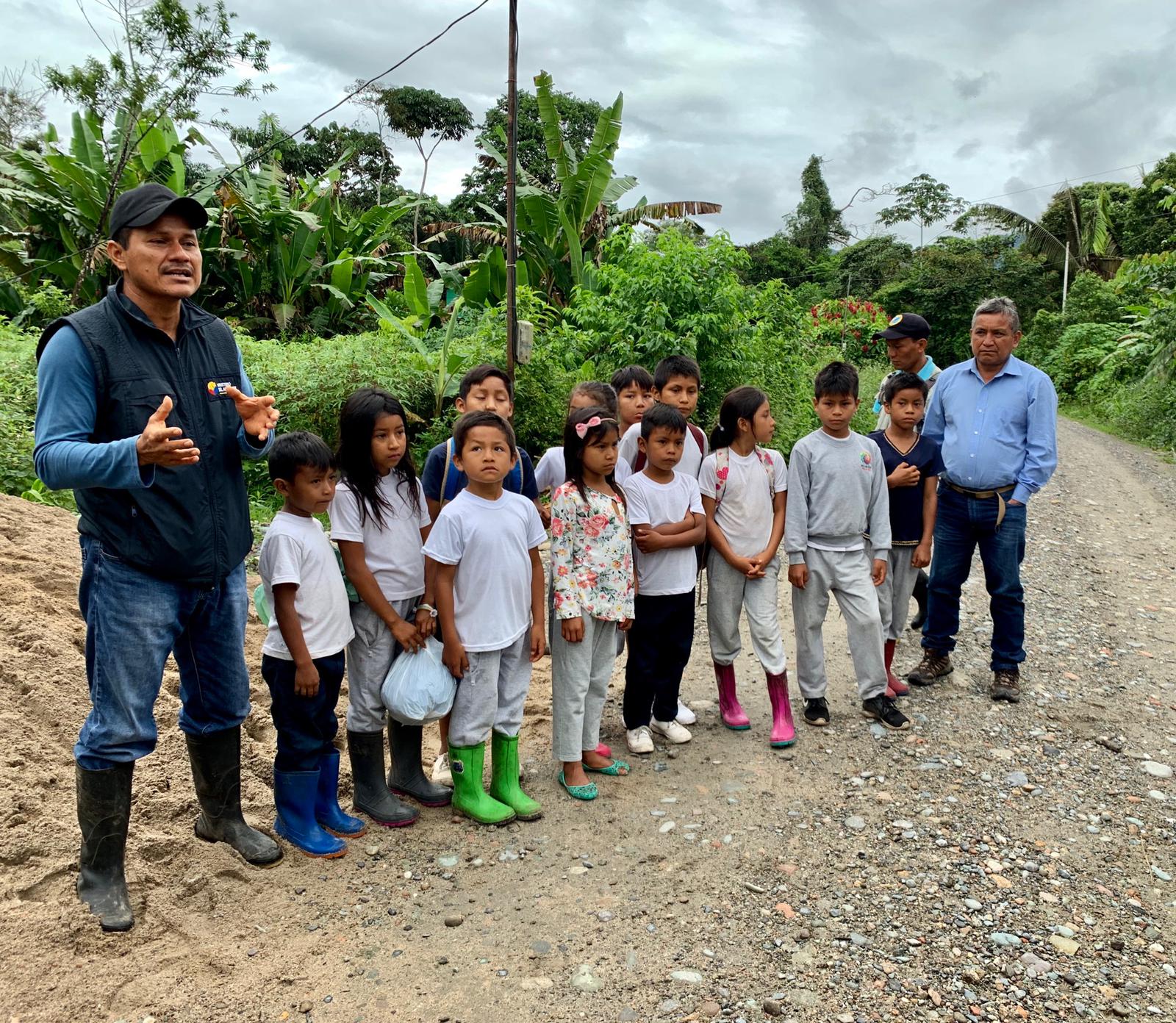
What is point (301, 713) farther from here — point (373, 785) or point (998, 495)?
point (998, 495)

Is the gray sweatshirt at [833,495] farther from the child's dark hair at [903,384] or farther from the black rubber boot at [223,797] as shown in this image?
the black rubber boot at [223,797]

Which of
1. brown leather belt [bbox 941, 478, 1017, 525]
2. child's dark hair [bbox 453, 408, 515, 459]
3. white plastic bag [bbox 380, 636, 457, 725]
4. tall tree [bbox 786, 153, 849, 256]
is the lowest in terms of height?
white plastic bag [bbox 380, 636, 457, 725]

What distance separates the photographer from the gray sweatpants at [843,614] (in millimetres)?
4215

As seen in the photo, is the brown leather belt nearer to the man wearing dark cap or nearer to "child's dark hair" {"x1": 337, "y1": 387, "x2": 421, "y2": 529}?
"child's dark hair" {"x1": 337, "y1": 387, "x2": 421, "y2": 529}

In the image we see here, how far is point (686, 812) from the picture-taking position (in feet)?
11.6

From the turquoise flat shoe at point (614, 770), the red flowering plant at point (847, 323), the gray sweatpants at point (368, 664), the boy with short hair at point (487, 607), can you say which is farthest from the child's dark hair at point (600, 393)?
the red flowering plant at point (847, 323)

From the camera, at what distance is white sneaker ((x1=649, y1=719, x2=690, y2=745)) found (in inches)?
164

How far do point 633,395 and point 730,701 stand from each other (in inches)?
64.0

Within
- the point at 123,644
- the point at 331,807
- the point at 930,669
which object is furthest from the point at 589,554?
the point at 930,669

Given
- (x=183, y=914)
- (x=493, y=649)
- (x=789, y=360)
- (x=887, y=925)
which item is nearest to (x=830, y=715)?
(x=887, y=925)

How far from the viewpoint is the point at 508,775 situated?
11.6 feet

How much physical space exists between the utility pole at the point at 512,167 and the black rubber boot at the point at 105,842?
14.4 ft

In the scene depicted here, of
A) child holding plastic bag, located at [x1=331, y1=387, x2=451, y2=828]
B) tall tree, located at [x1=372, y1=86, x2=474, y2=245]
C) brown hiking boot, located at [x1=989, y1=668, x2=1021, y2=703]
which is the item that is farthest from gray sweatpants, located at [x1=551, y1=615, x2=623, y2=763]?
tall tree, located at [x1=372, y1=86, x2=474, y2=245]

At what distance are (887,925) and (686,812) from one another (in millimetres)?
927
